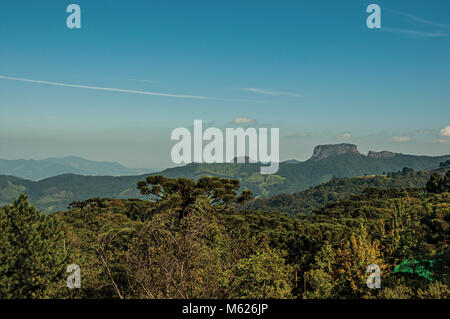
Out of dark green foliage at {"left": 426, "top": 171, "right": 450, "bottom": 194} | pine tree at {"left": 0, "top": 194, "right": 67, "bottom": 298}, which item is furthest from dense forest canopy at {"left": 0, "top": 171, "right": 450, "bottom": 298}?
dark green foliage at {"left": 426, "top": 171, "right": 450, "bottom": 194}

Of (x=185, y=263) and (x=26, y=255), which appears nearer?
(x=185, y=263)

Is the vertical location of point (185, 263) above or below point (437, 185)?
above

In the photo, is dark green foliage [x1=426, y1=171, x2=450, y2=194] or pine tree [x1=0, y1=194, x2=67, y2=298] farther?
dark green foliage [x1=426, y1=171, x2=450, y2=194]

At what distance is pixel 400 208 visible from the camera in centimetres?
1964

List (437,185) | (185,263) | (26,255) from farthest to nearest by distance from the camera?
(437,185)
(26,255)
(185,263)

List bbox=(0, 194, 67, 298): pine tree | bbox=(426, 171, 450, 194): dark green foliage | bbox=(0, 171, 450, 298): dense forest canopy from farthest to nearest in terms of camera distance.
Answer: bbox=(426, 171, 450, 194): dark green foliage, bbox=(0, 194, 67, 298): pine tree, bbox=(0, 171, 450, 298): dense forest canopy

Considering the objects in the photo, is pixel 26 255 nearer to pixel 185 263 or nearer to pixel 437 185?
pixel 185 263

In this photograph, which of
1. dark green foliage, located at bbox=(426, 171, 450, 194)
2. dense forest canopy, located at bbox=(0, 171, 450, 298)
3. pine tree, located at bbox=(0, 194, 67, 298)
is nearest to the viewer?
dense forest canopy, located at bbox=(0, 171, 450, 298)

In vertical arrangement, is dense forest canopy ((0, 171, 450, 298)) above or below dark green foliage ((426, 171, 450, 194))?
above

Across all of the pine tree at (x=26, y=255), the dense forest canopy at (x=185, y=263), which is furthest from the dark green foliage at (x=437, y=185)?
the pine tree at (x=26, y=255)

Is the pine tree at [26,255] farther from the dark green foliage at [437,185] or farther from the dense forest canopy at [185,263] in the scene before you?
the dark green foliage at [437,185]

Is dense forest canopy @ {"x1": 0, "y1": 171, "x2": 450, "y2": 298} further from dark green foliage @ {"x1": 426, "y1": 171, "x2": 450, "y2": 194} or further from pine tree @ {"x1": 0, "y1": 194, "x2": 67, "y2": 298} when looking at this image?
dark green foliage @ {"x1": 426, "y1": 171, "x2": 450, "y2": 194}

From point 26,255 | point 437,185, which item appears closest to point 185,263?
point 26,255
